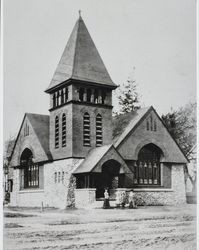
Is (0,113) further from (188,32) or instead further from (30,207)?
(188,32)

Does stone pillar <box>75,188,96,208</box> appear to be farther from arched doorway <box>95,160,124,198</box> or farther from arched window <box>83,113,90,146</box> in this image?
arched window <box>83,113,90,146</box>

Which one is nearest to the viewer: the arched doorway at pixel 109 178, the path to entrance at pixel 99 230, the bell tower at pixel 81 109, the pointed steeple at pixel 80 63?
the path to entrance at pixel 99 230

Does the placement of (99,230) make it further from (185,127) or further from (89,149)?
(89,149)

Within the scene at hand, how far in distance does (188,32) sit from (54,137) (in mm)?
4499

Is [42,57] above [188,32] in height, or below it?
below

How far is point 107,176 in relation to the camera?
13.6 metres

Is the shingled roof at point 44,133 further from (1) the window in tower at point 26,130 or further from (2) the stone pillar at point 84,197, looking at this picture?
(2) the stone pillar at point 84,197

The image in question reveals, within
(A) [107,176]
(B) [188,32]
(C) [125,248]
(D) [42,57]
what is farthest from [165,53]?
(A) [107,176]

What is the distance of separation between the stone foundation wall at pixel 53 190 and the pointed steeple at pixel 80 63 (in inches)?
82.8

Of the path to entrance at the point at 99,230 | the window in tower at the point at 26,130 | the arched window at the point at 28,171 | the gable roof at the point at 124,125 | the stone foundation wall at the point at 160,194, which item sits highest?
the gable roof at the point at 124,125

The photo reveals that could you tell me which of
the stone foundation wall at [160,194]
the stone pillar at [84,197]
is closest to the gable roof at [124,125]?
the stone foundation wall at [160,194]

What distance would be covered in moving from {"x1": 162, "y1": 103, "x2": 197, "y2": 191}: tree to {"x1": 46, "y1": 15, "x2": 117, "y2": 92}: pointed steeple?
5.16 ft

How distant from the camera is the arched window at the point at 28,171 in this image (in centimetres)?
1055

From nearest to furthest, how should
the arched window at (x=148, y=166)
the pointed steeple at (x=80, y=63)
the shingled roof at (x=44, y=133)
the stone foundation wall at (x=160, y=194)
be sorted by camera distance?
the pointed steeple at (x=80, y=63) → the shingled roof at (x=44, y=133) → the stone foundation wall at (x=160, y=194) → the arched window at (x=148, y=166)
